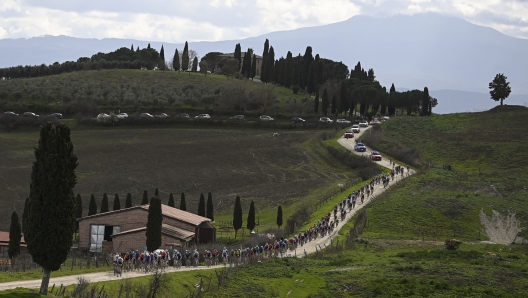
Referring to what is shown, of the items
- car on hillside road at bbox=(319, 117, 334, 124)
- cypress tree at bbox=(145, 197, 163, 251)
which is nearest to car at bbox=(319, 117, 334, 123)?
car on hillside road at bbox=(319, 117, 334, 124)

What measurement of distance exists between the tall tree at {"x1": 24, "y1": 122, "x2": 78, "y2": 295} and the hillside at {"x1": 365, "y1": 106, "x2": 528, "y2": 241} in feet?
99.0

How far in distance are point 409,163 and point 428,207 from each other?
94.0ft

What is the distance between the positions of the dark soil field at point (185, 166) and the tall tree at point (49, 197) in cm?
3612

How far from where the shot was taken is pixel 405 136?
110 metres

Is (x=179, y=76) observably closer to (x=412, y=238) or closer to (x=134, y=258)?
(x=412, y=238)

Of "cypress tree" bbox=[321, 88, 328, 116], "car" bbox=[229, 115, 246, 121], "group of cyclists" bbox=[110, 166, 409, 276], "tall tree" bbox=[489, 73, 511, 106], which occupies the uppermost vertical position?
"tall tree" bbox=[489, 73, 511, 106]

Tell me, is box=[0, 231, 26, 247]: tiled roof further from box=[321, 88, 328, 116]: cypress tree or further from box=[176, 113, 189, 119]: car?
box=[321, 88, 328, 116]: cypress tree

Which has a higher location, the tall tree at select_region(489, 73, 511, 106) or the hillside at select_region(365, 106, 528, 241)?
the tall tree at select_region(489, 73, 511, 106)

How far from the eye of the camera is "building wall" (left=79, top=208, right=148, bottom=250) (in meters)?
51.7

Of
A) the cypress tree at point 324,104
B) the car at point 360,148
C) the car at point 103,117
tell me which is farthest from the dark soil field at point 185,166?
the cypress tree at point 324,104

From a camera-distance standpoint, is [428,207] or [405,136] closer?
[428,207]

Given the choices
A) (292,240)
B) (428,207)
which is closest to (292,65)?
(428,207)

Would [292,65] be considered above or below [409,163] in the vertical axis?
above

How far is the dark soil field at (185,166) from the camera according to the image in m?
75.8
